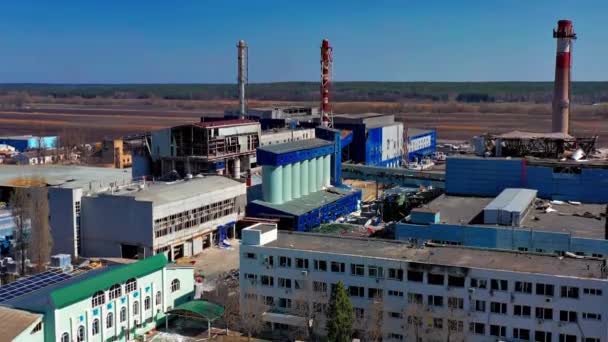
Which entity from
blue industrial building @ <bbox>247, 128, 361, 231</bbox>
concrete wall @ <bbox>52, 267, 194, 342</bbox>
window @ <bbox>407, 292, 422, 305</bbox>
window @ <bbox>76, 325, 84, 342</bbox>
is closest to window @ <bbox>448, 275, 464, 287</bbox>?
window @ <bbox>407, 292, 422, 305</bbox>

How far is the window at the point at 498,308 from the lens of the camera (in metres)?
17.7

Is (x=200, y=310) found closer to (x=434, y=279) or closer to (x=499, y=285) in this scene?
(x=434, y=279)

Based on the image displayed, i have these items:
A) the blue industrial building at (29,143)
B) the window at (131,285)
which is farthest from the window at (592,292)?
the blue industrial building at (29,143)

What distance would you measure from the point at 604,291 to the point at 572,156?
1480cm

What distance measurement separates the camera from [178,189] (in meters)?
28.7

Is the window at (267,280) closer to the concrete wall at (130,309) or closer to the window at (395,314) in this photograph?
the concrete wall at (130,309)

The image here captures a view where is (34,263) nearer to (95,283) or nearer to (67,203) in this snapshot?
(67,203)

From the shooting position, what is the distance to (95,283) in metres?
17.9

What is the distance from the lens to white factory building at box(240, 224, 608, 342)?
56.5 feet

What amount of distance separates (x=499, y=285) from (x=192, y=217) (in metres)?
14.6

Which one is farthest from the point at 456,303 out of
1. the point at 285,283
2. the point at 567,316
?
the point at 285,283

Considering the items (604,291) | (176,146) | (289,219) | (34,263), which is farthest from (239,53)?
(604,291)

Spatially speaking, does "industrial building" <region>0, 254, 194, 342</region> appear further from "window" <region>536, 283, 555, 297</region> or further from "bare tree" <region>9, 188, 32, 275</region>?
"window" <region>536, 283, 555, 297</region>

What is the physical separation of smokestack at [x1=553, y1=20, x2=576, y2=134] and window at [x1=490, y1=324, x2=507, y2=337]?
95.5 ft
